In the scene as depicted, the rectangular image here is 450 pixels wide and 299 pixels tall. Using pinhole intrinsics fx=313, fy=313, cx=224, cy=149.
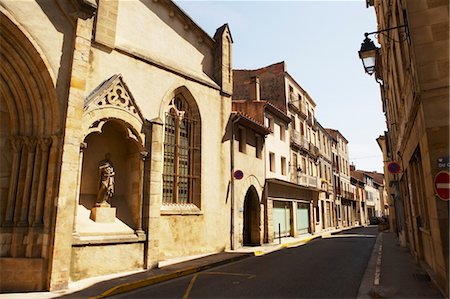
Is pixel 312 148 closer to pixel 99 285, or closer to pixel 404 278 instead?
pixel 404 278

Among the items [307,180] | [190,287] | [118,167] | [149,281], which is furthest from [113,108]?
[307,180]

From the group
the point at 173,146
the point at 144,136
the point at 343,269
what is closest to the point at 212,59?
the point at 173,146

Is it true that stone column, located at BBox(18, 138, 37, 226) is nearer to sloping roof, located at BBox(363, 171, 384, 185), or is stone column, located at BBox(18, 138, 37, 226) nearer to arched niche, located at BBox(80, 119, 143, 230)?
arched niche, located at BBox(80, 119, 143, 230)

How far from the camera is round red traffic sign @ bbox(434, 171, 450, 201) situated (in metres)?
4.59

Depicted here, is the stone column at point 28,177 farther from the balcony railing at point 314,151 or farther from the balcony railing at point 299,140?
the balcony railing at point 314,151

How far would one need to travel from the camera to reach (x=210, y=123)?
45.3ft

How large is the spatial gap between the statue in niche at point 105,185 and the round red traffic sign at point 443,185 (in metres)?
8.09

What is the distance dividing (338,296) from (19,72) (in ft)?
29.3

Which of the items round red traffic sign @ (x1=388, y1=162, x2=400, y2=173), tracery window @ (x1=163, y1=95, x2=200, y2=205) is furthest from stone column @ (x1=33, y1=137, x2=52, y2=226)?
round red traffic sign @ (x1=388, y1=162, x2=400, y2=173)

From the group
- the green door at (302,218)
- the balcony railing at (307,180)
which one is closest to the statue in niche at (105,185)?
the green door at (302,218)

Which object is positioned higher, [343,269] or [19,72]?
[19,72]

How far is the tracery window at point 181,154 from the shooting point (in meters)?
12.1

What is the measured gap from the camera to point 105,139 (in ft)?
32.8

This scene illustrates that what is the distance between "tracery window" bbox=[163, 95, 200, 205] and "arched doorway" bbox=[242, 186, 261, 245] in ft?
16.1
